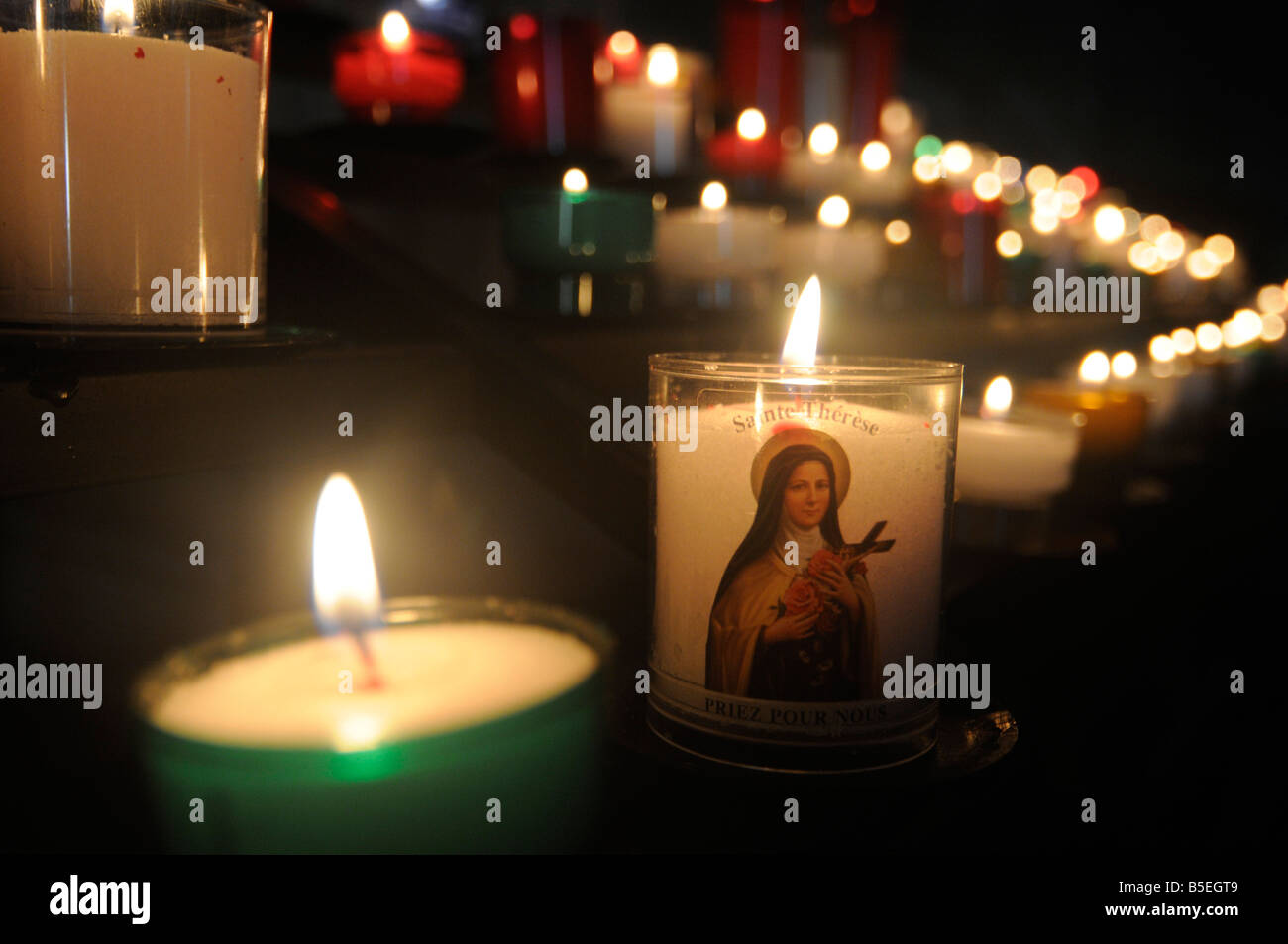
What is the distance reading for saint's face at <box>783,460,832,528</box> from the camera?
1.44 feet

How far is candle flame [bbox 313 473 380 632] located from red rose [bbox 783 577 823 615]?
175 millimetres

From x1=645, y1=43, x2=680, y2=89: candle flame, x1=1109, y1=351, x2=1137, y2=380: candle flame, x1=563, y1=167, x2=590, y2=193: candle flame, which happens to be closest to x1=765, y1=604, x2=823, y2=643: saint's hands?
x1=563, y1=167, x2=590, y2=193: candle flame

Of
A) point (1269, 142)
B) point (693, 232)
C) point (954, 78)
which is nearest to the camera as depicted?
point (693, 232)

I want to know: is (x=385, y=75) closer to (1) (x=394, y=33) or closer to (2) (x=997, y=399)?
(1) (x=394, y=33)

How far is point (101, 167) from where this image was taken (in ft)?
1.47

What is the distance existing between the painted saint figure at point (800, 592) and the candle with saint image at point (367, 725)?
0.22ft

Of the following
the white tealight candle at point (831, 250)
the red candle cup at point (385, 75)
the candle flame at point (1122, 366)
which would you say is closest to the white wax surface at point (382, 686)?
the red candle cup at point (385, 75)

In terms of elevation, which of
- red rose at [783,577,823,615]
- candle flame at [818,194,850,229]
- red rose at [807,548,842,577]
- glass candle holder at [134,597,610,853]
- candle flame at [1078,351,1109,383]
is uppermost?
candle flame at [818,194,850,229]

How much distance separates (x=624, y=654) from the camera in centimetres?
59

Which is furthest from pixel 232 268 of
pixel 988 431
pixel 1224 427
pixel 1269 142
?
pixel 1269 142

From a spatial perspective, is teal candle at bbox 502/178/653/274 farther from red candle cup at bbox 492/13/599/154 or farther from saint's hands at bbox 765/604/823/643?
saint's hands at bbox 765/604/823/643

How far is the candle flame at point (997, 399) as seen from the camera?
926 mm
